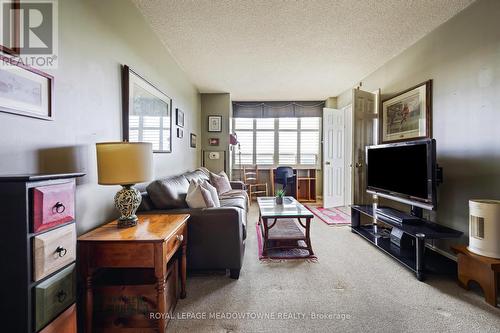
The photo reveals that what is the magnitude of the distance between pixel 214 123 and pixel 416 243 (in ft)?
13.9

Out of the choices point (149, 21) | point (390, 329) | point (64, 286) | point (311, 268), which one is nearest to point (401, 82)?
point (311, 268)

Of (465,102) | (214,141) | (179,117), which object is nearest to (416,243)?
(465,102)

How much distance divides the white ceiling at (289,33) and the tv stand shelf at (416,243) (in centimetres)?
214

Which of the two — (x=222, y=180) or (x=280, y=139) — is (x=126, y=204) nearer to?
(x=222, y=180)

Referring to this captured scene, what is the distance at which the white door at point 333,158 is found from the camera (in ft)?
15.9

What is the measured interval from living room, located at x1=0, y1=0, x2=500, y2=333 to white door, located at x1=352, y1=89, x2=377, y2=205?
0.03 metres

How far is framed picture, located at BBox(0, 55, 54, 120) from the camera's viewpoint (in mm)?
1007

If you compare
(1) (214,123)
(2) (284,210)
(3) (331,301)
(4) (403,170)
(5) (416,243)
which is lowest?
(3) (331,301)

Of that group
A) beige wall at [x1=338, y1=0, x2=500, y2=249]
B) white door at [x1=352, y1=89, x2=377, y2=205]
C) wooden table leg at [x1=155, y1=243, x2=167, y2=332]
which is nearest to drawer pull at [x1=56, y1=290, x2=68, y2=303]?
wooden table leg at [x1=155, y1=243, x2=167, y2=332]

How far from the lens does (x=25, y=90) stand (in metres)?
1.10

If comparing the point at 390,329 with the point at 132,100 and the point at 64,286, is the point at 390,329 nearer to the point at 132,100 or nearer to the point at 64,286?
the point at 64,286

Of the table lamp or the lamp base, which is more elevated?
the table lamp

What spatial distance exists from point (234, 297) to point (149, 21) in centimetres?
278

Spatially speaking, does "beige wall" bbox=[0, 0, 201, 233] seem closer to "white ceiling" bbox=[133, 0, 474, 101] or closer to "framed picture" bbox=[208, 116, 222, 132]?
"white ceiling" bbox=[133, 0, 474, 101]
